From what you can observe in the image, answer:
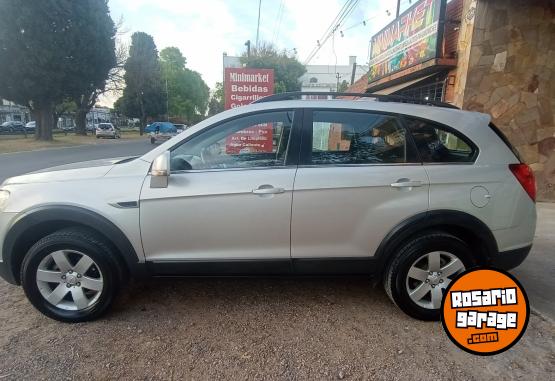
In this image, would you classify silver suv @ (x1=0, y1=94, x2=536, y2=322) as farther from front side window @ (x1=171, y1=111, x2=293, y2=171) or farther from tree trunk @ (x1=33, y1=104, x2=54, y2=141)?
tree trunk @ (x1=33, y1=104, x2=54, y2=141)

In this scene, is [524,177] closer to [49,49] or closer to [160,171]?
[160,171]

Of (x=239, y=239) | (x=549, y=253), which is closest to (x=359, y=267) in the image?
(x=239, y=239)

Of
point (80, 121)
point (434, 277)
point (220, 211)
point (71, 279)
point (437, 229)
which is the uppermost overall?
point (80, 121)

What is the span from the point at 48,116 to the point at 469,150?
28198 millimetres

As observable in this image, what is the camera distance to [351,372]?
231cm

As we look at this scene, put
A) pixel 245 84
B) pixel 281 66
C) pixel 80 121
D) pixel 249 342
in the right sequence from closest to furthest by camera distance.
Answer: pixel 249 342
pixel 245 84
pixel 281 66
pixel 80 121

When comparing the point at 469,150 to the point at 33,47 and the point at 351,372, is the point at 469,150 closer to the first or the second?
the point at 351,372

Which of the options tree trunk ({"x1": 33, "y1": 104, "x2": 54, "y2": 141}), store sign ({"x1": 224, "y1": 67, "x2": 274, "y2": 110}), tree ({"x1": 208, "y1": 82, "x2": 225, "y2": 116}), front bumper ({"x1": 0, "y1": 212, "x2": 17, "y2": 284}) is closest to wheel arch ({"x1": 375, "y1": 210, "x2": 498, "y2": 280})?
front bumper ({"x1": 0, "y1": 212, "x2": 17, "y2": 284})

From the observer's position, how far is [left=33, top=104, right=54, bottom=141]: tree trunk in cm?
2375

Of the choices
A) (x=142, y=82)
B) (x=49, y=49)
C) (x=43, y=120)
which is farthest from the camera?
(x=142, y=82)

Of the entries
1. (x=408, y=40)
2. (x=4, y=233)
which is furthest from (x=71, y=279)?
(x=408, y=40)

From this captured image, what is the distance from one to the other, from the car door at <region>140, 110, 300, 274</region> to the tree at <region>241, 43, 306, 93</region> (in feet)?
71.2

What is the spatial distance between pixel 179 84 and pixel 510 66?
2293 inches

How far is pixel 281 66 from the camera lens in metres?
26.2
